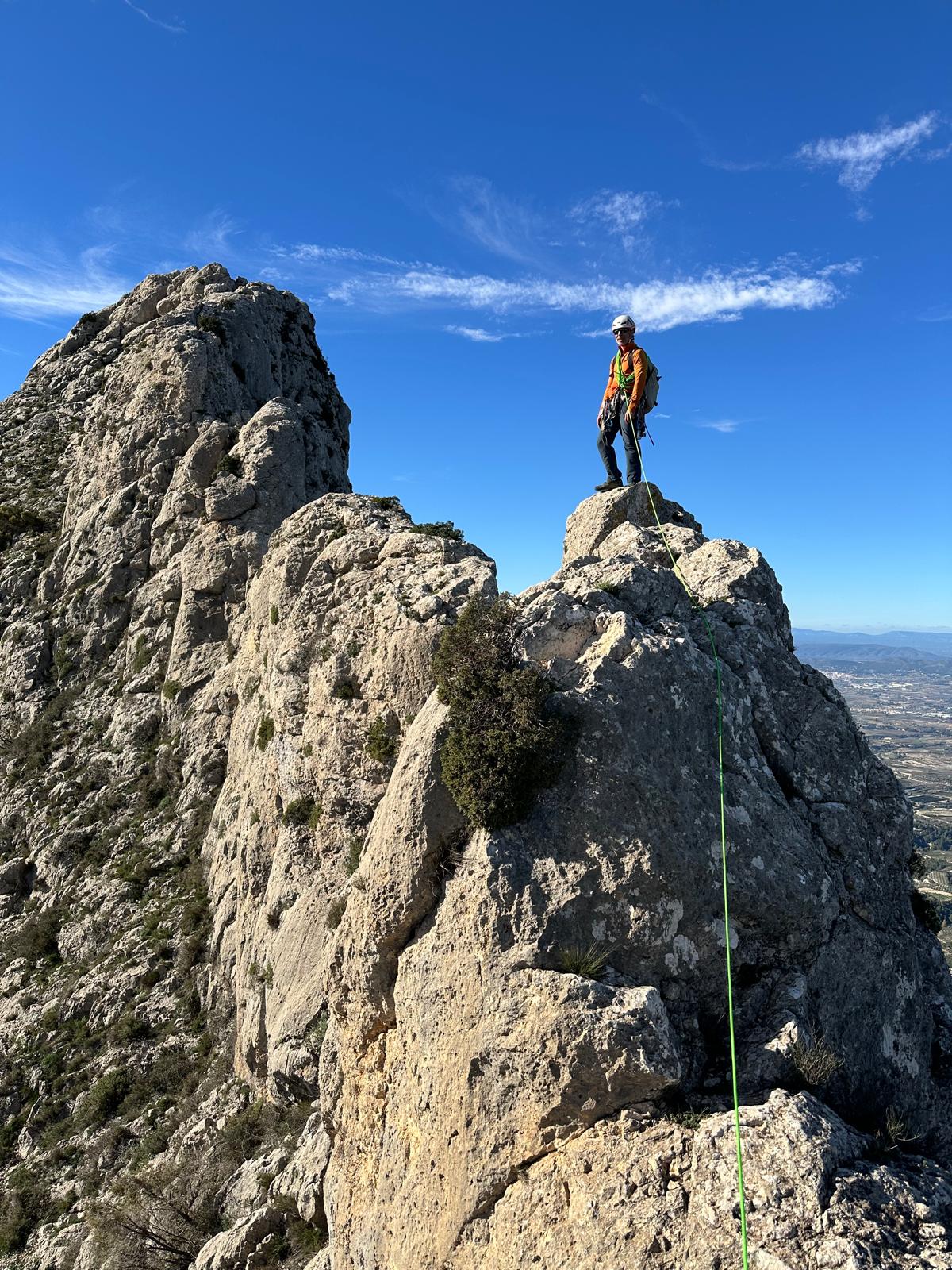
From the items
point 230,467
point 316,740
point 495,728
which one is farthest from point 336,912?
point 230,467

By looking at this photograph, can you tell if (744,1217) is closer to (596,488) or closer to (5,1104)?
(596,488)

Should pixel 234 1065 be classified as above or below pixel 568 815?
below

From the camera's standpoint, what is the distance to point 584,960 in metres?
9.02

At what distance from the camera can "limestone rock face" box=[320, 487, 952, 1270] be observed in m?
7.76

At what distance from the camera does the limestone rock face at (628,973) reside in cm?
776

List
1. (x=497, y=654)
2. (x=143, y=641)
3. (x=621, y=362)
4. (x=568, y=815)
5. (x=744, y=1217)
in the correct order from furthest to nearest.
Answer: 1. (x=143, y=641)
2. (x=621, y=362)
3. (x=497, y=654)
4. (x=568, y=815)
5. (x=744, y=1217)

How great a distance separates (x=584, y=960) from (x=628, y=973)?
0.70 meters

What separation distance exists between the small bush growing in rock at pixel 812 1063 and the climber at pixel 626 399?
1275cm

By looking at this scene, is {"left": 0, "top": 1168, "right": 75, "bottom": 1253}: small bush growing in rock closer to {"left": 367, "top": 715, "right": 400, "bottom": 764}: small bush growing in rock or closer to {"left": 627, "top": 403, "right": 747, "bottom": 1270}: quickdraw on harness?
{"left": 367, "top": 715, "right": 400, "bottom": 764}: small bush growing in rock

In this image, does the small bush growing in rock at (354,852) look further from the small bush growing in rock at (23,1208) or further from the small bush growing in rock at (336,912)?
the small bush growing in rock at (23,1208)

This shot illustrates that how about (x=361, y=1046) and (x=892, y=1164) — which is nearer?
(x=892, y=1164)

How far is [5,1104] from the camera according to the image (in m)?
21.3

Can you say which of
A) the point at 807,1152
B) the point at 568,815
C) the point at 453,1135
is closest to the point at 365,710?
the point at 568,815

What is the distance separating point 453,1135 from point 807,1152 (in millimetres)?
4329
